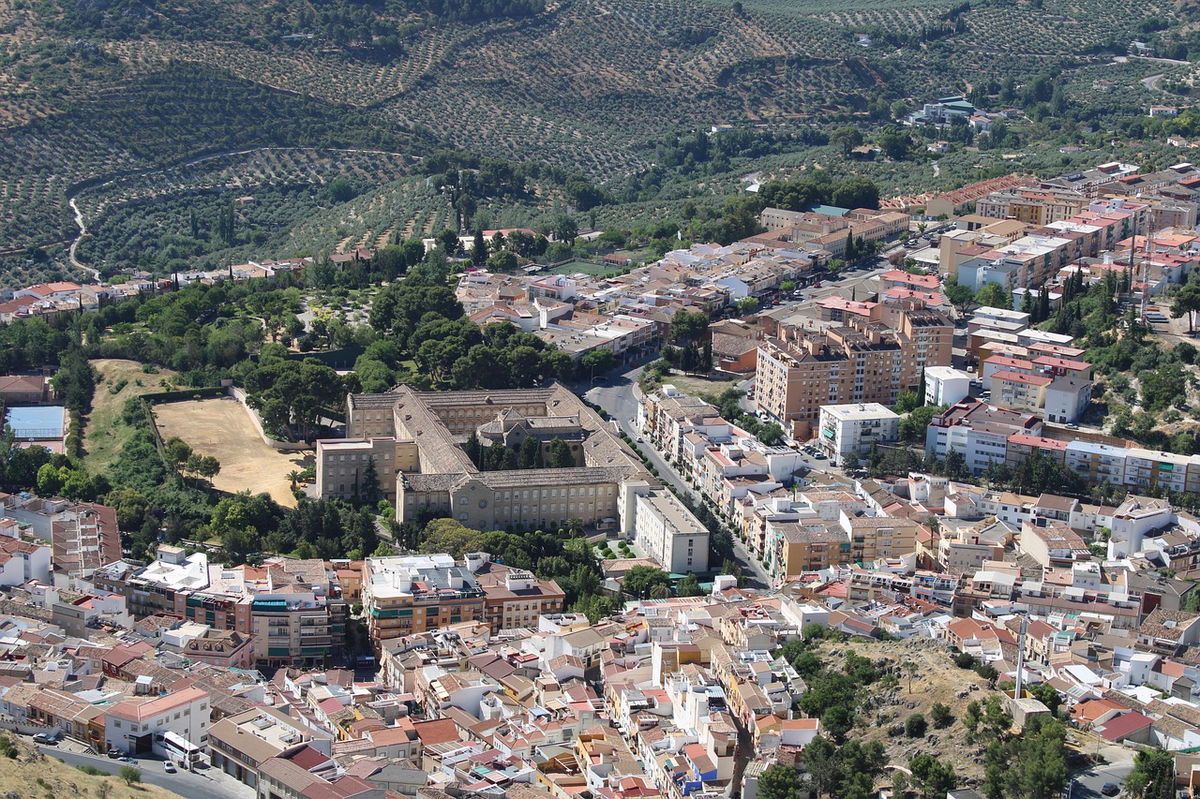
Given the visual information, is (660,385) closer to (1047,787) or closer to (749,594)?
(749,594)

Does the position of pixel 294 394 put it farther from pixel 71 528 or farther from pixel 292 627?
pixel 292 627

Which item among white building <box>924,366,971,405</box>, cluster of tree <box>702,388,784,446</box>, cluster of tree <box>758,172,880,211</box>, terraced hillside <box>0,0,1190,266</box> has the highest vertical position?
terraced hillside <box>0,0,1190,266</box>

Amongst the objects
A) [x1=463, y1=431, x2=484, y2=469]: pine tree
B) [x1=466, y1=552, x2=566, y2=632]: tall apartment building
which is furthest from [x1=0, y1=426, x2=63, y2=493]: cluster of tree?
[x1=466, y1=552, x2=566, y2=632]: tall apartment building

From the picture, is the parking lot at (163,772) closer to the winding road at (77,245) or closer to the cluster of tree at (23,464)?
the cluster of tree at (23,464)

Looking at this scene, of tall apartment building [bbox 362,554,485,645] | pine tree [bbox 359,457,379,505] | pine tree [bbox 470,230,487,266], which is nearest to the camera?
tall apartment building [bbox 362,554,485,645]

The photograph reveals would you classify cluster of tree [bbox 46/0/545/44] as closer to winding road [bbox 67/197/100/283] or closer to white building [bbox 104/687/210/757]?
winding road [bbox 67/197/100/283]

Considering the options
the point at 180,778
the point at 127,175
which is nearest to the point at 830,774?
the point at 180,778
